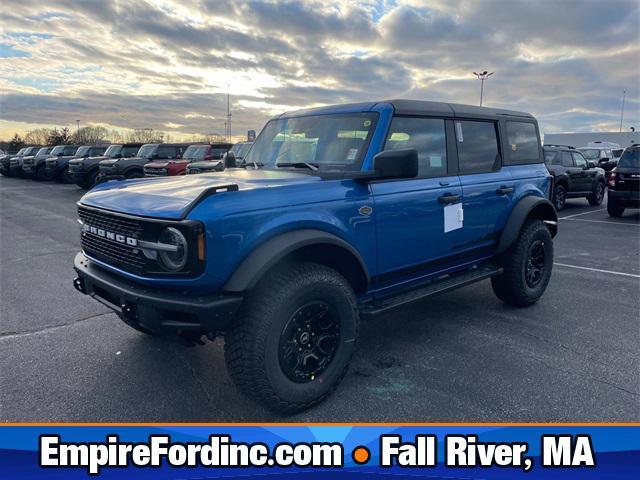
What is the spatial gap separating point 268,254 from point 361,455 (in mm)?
1192

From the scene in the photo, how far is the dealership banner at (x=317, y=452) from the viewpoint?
2.30 meters

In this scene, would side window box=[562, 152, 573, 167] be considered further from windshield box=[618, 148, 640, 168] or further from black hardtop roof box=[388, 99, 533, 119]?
black hardtop roof box=[388, 99, 533, 119]

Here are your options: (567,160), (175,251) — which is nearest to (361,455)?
(175,251)

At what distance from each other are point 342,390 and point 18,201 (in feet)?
51.5

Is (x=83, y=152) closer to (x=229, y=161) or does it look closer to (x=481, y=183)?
(x=229, y=161)

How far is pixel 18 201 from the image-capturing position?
1505 cm

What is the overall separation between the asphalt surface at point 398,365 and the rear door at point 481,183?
0.88 metres

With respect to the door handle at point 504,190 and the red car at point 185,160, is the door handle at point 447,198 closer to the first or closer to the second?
the door handle at point 504,190

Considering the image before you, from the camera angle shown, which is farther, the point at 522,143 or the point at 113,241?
the point at 522,143

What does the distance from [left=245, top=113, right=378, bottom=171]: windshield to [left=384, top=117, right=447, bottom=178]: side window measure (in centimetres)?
22

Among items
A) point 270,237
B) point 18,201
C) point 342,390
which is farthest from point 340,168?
point 18,201

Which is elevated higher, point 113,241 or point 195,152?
point 195,152

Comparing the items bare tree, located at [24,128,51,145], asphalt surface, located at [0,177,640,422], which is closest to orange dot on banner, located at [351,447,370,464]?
asphalt surface, located at [0,177,640,422]

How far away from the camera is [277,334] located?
270 cm
